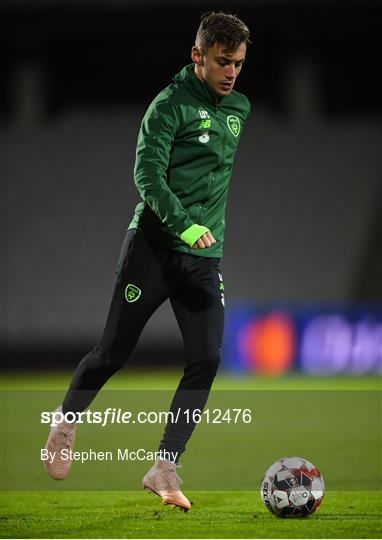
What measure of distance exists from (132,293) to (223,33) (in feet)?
4.22

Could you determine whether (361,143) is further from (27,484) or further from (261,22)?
(27,484)

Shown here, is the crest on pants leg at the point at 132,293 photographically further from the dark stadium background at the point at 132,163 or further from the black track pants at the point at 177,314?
the dark stadium background at the point at 132,163

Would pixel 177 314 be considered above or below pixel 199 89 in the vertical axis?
below

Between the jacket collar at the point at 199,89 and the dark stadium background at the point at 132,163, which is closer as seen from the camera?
the jacket collar at the point at 199,89

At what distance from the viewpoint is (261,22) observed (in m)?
16.5

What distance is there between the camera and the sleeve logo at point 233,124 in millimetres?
5191

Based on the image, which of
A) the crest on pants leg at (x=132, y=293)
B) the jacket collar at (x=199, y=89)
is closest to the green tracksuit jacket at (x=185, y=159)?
the jacket collar at (x=199, y=89)

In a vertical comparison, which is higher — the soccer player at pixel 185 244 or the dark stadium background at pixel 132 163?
the soccer player at pixel 185 244

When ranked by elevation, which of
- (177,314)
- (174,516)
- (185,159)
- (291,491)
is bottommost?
(174,516)

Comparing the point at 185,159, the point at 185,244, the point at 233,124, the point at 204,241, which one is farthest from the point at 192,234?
the point at 233,124

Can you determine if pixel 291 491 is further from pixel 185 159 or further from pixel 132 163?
pixel 132 163

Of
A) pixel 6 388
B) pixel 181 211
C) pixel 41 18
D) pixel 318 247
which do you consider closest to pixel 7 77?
pixel 41 18

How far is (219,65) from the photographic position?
501 cm

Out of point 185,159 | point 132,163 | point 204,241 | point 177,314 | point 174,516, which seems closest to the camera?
point 204,241
